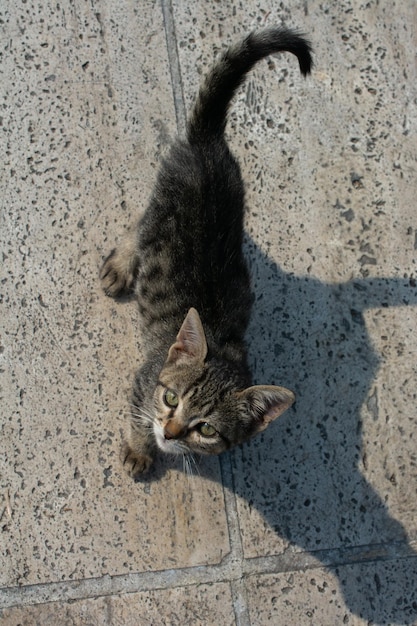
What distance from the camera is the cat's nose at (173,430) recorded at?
2.79 meters

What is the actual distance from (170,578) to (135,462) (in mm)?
581

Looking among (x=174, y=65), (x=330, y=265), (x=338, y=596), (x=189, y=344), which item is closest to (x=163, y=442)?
(x=189, y=344)

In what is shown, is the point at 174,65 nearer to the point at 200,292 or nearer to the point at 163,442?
the point at 200,292

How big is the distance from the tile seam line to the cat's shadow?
0.15 ft

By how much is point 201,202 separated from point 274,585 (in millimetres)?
1892

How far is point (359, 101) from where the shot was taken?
3.95 meters

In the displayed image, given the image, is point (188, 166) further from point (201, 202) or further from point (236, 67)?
point (236, 67)

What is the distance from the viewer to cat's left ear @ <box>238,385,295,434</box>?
258 cm

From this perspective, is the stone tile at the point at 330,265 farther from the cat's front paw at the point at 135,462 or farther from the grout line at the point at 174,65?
the cat's front paw at the point at 135,462

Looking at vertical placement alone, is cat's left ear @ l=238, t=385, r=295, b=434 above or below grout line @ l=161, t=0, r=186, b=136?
below

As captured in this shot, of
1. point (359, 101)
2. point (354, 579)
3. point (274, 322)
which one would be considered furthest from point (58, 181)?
point (354, 579)

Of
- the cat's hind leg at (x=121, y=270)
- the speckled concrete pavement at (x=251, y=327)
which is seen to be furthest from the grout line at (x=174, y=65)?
the cat's hind leg at (x=121, y=270)


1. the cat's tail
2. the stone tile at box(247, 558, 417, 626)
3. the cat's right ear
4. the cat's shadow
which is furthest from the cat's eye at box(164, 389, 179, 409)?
the cat's tail

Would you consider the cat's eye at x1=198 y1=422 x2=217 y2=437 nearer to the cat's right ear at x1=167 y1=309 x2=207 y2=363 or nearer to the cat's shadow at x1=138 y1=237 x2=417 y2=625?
the cat's right ear at x1=167 y1=309 x2=207 y2=363
